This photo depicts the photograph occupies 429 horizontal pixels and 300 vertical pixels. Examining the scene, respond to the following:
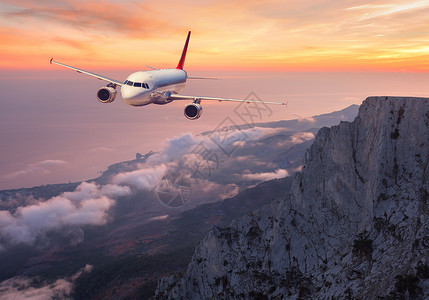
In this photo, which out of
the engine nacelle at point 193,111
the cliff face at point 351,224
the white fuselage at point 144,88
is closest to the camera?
the cliff face at point 351,224

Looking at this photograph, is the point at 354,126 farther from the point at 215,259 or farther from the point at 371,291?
the point at 215,259

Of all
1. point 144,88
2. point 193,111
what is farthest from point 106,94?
point 193,111

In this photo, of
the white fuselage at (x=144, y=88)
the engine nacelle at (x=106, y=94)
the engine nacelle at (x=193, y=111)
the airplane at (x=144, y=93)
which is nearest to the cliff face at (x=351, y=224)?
the airplane at (x=144, y=93)

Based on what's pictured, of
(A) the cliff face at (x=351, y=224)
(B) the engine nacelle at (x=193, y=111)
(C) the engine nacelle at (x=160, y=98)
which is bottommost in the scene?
(A) the cliff face at (x=351, y=224)

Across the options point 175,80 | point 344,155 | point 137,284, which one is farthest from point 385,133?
point 137,284

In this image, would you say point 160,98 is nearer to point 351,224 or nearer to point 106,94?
point 106,94

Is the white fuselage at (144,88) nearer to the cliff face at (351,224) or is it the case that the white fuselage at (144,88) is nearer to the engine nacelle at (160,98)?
the engine nacelle at (160,98)

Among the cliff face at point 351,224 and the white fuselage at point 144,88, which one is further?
the white fuselage at point 144,88
